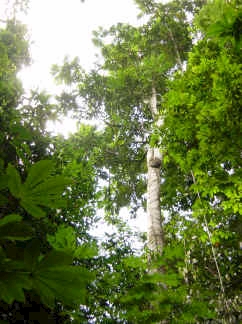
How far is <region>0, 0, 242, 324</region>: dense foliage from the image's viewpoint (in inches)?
29.4

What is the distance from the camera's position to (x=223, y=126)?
434cm

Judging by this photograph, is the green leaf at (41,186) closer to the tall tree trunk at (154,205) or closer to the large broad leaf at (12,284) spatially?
the large broad leaf at (12,284)

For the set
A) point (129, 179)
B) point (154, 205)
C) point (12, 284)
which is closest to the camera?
point (12, 284)

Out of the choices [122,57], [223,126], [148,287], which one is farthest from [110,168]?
[148,287]

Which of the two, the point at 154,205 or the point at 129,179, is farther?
the point at 129,179

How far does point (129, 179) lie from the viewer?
9969 mm

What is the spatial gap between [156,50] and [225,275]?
265 inches

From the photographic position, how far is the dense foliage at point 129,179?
0.75 m

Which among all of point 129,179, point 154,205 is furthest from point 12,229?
point 129,179

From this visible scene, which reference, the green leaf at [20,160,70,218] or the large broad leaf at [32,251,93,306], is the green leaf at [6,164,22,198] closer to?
the green leaf at [20,160,70,218]

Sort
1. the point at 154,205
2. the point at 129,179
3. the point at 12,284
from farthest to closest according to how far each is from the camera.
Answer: the point at 129,179 → the point at 154,205 → the point at 12,284

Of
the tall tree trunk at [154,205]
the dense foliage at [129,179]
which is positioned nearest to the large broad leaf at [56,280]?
the dense foliage at [129,179]

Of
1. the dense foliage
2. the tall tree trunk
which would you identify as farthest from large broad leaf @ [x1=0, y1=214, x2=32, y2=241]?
the tall tree trunk

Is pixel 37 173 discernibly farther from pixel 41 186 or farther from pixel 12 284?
pixel 12 284
